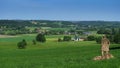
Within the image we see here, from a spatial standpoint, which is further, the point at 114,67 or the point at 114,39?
the point at 114,39

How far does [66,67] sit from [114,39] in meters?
81.2

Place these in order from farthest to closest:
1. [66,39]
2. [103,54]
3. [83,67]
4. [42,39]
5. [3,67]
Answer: [66,39] < [42,39] < [103,54] < [3,67] < [83,67]

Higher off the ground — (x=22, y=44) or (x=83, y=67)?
(x=83, y=67)

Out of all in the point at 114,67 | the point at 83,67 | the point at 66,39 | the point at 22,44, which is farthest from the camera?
the point at 66,39

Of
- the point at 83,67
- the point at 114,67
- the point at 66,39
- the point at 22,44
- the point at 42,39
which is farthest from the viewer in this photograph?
the point at 66,39

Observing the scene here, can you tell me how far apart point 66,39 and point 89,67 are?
418 feet

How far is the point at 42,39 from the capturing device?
445 ft

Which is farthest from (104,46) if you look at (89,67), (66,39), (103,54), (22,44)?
(66,39)

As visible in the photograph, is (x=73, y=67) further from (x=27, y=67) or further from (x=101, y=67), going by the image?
(x=27, y=67)

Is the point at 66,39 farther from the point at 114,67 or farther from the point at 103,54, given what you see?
the point at 114,67

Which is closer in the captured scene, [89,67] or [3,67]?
[89,67]

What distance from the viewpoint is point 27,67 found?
21.0 metres

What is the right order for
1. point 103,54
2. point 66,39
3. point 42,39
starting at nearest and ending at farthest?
point 103,54, point 42,39, point 66,39

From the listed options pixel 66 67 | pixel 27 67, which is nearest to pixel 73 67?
pixel 66 67
